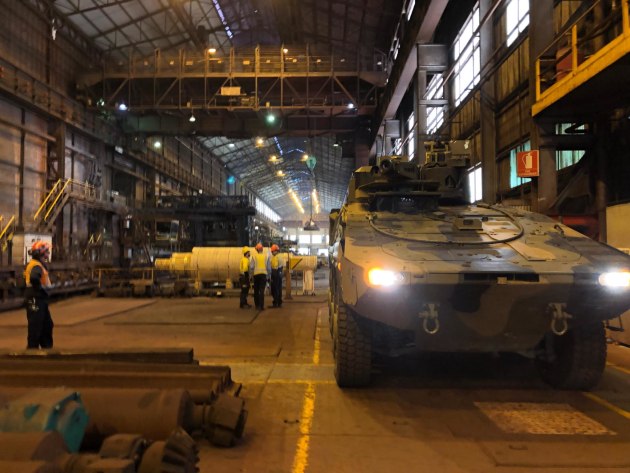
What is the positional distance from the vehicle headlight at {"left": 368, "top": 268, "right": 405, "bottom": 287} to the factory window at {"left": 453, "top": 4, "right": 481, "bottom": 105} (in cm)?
1235


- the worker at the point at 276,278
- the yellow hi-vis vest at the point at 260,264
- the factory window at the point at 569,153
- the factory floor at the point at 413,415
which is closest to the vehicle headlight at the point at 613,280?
the factory floor at the point at 413,415

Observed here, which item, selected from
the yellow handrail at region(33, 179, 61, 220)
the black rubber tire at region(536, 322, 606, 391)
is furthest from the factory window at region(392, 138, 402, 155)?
the black rubber tire at region(536, 322, 606, 391)

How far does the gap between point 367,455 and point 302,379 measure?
217 centimetres

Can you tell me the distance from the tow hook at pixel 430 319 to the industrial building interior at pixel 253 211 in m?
0.29

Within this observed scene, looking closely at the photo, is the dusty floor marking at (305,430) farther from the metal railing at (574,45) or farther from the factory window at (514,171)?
the factory window at (514,171)

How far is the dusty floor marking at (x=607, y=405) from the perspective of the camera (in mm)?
4434

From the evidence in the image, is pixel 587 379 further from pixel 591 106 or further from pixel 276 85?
pixel 276 85

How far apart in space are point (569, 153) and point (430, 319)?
9312 millimetres

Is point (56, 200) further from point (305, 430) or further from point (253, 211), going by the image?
point (305, 430)

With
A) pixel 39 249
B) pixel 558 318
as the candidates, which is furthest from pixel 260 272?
pixel 558 318

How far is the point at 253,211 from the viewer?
26.7 metres

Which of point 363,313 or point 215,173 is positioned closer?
point 363,313

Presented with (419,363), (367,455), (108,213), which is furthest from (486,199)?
(108,213)

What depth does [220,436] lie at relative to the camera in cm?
355
